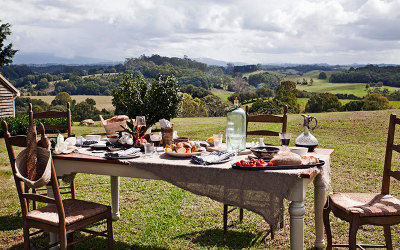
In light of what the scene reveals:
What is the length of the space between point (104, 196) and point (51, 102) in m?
48.5

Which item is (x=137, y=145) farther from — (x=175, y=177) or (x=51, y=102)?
(x=51, y=102)

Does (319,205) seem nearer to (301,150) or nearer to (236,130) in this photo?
(301,150)

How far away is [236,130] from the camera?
3873mm

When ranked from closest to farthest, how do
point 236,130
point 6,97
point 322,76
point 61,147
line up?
point 61,147 < point 236,130 < point 6,97 < point 322,76

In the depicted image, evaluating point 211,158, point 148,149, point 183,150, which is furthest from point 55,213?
point 211,158

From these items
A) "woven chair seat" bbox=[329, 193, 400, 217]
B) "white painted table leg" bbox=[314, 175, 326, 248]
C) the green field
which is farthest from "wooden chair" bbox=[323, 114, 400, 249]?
the green field

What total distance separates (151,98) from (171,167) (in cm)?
1511

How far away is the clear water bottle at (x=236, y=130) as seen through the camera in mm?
3578

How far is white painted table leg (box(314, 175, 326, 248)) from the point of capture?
11.3 feet

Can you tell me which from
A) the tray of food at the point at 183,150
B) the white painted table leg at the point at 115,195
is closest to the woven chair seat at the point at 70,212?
the tray of food at the point at 183,150

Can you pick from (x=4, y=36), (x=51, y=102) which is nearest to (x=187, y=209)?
(x=4, y=36)

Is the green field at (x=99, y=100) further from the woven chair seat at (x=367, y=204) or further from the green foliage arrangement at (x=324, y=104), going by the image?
the woven chair seat at (x=367, y=204)

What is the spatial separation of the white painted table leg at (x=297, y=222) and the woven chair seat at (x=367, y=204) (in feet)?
1.36

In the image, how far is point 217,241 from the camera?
4.08 m
